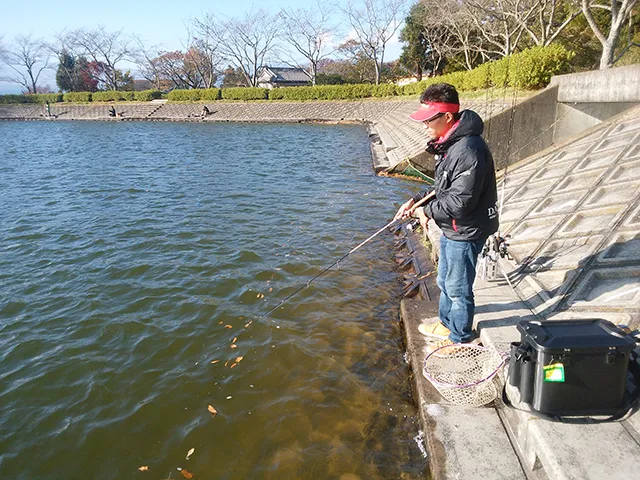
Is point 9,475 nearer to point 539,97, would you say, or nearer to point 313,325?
point 313,325

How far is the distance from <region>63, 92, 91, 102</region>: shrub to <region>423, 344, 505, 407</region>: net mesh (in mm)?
65001

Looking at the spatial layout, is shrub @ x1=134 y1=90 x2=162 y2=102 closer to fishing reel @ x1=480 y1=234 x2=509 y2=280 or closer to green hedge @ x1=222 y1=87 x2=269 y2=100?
green hedge @ x1=222 y1=87 x2=269 y2=100

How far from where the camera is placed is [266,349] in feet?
16.8

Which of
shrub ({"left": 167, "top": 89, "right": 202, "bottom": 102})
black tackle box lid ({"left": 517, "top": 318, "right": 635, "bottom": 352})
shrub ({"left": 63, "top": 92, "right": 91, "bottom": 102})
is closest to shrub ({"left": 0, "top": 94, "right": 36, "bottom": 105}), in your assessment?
shrub ({"left": 63, "top": 92, "right": 91, "bottom": 102})

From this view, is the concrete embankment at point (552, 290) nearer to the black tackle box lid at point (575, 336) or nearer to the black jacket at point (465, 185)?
the black tackle box lid at point (575, 336)

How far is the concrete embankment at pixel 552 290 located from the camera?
8.42 ft

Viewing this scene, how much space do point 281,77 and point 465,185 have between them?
7465 cm

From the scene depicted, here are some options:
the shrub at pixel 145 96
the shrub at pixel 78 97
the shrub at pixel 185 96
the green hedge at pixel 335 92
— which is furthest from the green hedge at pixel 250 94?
the shrub at pixel 78 97

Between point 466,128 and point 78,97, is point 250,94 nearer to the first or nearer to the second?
point 78,97

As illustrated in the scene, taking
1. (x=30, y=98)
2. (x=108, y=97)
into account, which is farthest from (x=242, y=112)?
(x=30, y=98)

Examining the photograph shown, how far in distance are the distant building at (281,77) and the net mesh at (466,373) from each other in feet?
232

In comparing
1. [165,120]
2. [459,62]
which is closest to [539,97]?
[459,62]

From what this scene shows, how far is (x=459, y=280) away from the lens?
3.62 meters

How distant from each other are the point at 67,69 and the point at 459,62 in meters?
63.7
